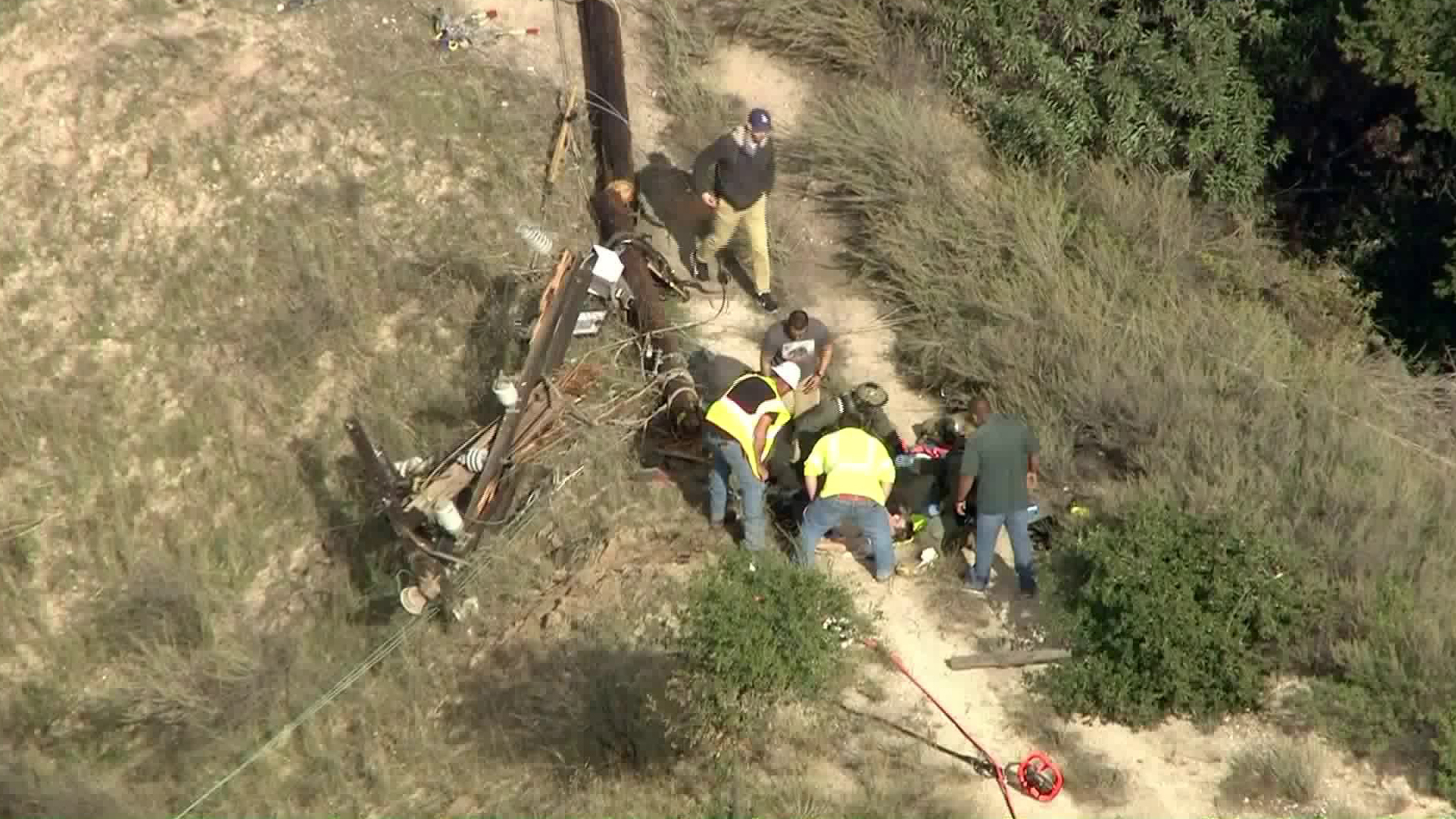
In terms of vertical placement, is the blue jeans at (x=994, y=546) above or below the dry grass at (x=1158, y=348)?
below

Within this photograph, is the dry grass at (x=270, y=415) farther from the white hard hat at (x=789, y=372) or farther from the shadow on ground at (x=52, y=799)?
the white hard hat at (x=789, y=372)

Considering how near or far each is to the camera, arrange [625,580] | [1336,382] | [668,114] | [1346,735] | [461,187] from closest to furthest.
→ [1346,735] < [625,580] < [1336,382] < [461,187] < [668,114]

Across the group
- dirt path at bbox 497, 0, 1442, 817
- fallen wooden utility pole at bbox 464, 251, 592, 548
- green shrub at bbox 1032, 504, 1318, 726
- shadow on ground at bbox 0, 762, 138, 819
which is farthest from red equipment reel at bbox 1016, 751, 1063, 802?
shadow on ground at bbox 0, 762, 138, 819

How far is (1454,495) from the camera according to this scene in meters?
10.9

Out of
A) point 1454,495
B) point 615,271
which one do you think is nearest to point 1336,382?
point 1454,495

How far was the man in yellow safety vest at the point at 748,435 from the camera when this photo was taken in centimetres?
1052

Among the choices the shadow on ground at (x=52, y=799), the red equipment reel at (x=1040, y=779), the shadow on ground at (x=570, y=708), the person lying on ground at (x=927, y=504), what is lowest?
the shadow on ground at (x=52, y=799)

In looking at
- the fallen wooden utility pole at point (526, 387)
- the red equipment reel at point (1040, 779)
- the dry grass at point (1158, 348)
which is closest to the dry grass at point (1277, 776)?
the dry grass at point (1158, 348)

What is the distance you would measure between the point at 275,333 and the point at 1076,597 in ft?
21.2

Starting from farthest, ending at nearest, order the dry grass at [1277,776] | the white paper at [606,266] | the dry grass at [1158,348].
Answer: the white paper at [606,266], the dry grass at [1158,348], the dry grass at [1277,776]

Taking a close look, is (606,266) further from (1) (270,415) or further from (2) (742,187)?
(1) (270,415)

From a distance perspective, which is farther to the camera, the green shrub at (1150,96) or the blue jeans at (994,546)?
the green shrub at (1150,96)

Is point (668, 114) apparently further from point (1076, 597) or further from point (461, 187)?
point (1076, 597)

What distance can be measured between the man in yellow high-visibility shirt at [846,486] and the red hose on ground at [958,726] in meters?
0.73
